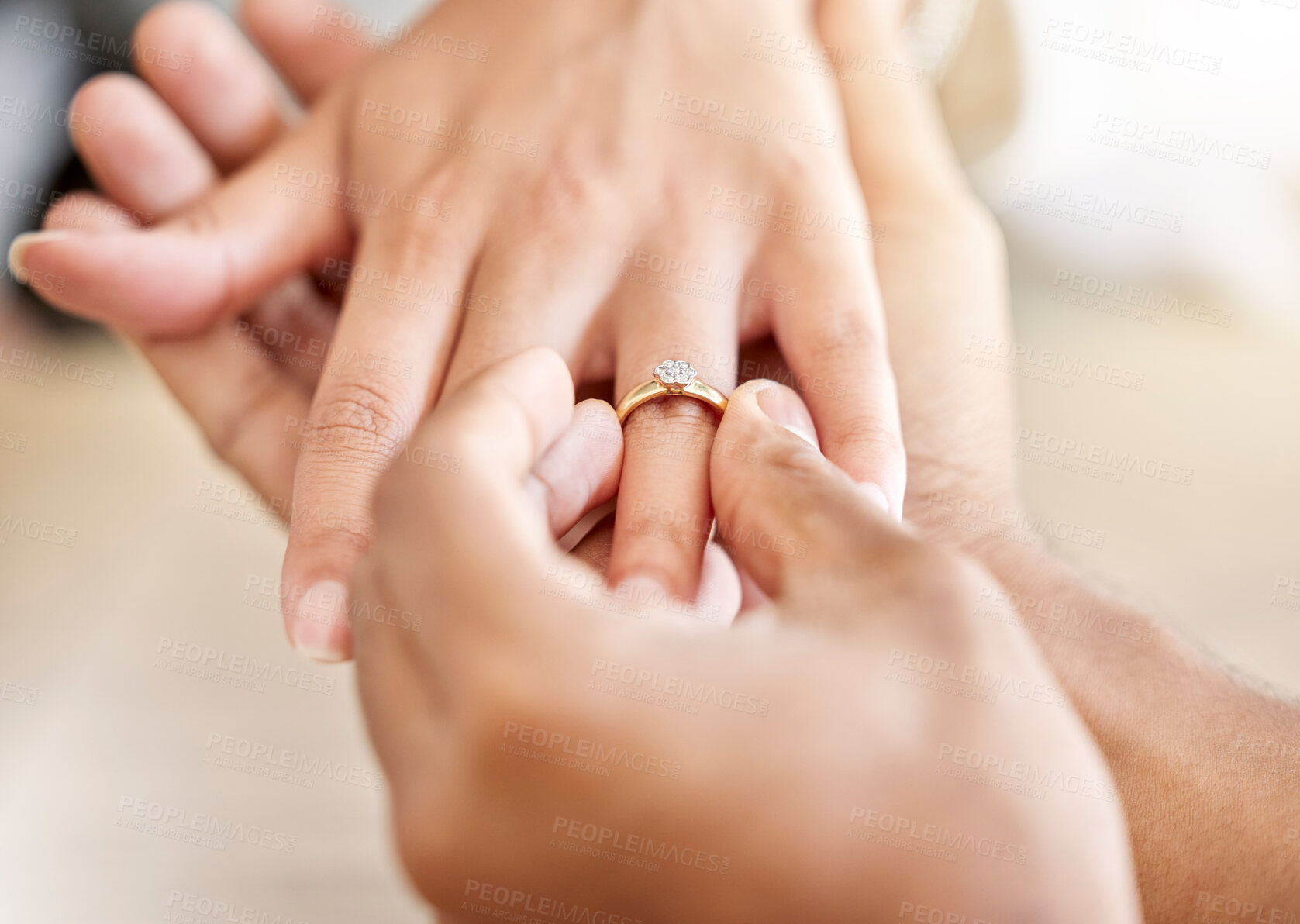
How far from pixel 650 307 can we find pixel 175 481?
102 centimetres

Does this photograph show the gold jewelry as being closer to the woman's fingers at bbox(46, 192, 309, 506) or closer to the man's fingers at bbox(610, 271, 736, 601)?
the man's fingers at bbox(610, 271, 736, 601)

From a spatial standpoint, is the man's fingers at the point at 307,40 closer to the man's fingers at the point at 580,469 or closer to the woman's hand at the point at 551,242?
the woman's hand at the point at 551,242

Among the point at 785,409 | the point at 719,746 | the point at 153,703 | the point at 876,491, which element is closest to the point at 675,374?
the point at 785,409

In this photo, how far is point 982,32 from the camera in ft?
6.81

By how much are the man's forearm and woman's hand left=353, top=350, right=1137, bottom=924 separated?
→ 20.9 inches

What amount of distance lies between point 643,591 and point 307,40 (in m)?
1.39

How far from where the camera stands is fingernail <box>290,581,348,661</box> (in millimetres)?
1012

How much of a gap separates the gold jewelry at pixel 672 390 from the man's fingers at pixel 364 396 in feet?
0.98

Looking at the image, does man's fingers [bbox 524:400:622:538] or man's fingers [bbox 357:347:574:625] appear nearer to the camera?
man's fingers [bbox 357:347:574:625]

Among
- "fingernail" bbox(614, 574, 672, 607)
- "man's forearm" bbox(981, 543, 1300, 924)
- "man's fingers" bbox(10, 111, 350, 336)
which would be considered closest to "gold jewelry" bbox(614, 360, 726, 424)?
"fingernail" bbox(614, 574, 672, 607)

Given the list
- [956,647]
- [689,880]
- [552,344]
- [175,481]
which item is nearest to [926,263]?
[552,344]

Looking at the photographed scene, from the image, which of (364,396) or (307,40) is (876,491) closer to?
(364,396)

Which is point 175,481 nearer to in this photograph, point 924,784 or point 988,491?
point 988,491

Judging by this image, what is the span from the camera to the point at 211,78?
1658 millimetres
